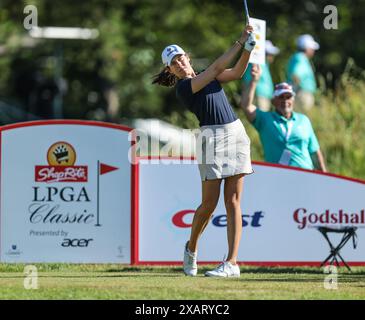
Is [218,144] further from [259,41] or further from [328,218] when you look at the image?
[259,41]

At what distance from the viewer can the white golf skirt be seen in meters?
8.65

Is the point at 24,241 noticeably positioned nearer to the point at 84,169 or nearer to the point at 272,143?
the point at 84,169

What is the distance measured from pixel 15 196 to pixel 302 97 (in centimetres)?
627

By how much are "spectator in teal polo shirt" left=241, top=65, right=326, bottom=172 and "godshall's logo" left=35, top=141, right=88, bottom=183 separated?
6.51 ft

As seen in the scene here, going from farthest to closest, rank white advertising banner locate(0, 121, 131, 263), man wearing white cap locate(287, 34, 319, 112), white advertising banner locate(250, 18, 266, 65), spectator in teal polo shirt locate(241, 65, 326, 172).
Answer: man wearing white cap locate(287, 34, 319, 112) → spectator in teal polo shirt locate(241, 65, 326, 172) → white advertising banner locate(250, 18, 266, 65) → white advertising banner locate(0, 121, 131, 263)

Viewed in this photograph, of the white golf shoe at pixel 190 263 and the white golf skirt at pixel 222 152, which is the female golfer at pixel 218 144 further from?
the white golf shoe at pixel 190 263

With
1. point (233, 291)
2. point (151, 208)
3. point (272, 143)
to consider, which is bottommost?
point (233, 291)

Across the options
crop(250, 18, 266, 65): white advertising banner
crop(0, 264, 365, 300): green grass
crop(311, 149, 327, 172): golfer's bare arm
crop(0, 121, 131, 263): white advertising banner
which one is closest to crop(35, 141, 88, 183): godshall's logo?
crop(0, 121, 131, 263): white advertising banner

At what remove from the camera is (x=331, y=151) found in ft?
52.2

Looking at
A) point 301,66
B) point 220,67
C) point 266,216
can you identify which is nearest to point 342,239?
point 266,216

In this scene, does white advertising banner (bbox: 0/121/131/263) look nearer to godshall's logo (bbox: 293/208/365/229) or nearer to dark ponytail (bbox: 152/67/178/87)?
dark ponytail (bbox: 152/67/178/87)

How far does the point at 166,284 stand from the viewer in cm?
823

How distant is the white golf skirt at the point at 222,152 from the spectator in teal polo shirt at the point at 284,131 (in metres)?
2.26

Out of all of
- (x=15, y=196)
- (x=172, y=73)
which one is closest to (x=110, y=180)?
(x=15, y=196)
